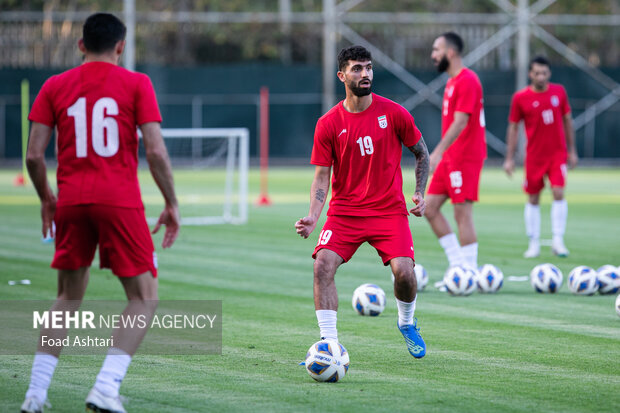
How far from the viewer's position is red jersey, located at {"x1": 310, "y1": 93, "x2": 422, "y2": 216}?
6895 mm

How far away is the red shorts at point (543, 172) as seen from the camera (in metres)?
13.7

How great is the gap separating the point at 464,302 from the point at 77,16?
3209 centimetres

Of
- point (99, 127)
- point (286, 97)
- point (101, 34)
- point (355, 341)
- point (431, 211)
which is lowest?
point (355, 341)

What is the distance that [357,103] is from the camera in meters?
6.95

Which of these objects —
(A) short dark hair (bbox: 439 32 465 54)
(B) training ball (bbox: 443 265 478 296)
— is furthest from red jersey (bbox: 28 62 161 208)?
(A) short dark hair (bbox: 439 32 465 54)

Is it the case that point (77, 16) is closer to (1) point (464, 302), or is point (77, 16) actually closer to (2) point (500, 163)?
(2) point (500, 163)

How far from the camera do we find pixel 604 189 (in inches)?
1075

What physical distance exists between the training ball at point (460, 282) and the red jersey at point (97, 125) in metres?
5.23

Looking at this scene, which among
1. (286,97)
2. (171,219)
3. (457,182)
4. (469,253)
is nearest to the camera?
(171,219)

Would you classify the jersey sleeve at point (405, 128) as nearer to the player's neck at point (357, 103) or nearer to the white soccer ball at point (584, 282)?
the player's neck at point (357, 103)

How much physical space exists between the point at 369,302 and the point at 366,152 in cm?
237

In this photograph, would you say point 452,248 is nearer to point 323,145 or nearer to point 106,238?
point 323,145

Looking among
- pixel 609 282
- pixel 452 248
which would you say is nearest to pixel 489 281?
pixel 452 248

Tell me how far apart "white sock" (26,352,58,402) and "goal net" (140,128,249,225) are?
1040cm
